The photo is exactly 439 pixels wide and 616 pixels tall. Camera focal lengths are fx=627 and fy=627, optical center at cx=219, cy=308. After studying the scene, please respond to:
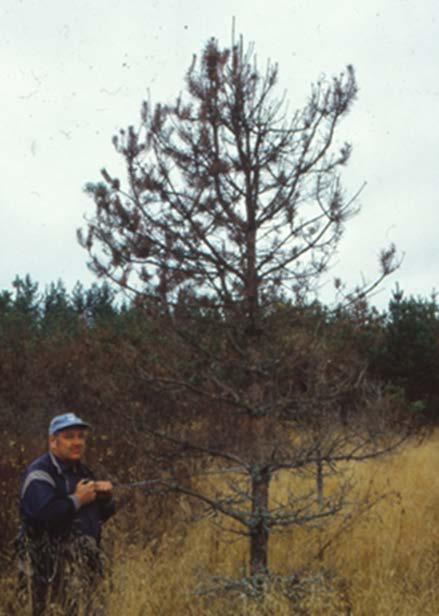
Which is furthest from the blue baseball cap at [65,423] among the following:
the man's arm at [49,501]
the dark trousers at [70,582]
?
the dark trousers at [70,582]

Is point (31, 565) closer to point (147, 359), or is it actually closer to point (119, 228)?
point (147, 359)

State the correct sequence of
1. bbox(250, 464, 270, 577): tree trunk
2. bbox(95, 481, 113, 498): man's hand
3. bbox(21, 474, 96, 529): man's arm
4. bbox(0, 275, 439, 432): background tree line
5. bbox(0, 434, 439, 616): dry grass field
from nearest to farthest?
1. bbox(21, 474, 96, 529): man's arm
2. bbox(95, 481, 113, 498): man's hand
3. bbox(0, 434, 439, 616): dry grass field
4. bbox(250, 464, 270, 577): tree trunk
5. bbox(0, 275, 439, 432): background tree line

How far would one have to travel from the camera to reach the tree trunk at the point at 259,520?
14.5 ft

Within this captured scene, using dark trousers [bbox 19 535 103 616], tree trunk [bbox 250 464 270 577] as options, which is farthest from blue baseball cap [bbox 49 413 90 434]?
tree trunk [bbox 250 464 270 577]

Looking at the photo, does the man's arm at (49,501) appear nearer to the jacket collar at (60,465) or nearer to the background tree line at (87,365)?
the jacket collar at (60,465)

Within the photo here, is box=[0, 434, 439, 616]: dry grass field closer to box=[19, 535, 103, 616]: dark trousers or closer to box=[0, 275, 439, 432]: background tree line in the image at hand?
box=[19, 535, 103, 616]: dark trousers

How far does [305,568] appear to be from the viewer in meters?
5.25

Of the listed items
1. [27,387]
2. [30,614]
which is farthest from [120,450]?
[27,387]

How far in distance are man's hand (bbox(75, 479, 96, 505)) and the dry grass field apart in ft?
1.91

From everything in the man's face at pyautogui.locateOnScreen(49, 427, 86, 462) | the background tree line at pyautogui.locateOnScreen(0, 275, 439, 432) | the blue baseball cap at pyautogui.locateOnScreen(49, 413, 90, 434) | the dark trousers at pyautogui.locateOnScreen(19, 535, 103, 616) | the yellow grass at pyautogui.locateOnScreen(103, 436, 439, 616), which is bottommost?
the yellow grass at pyautogui.locateOnScreen(103, 436, 439, 616)

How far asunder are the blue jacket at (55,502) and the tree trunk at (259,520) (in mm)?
1110

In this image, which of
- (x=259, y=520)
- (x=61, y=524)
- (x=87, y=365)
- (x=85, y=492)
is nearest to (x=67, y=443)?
(x=85, y=492)

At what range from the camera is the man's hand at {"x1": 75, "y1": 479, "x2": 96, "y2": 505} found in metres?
3.55

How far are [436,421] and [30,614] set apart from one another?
13.8 metres
